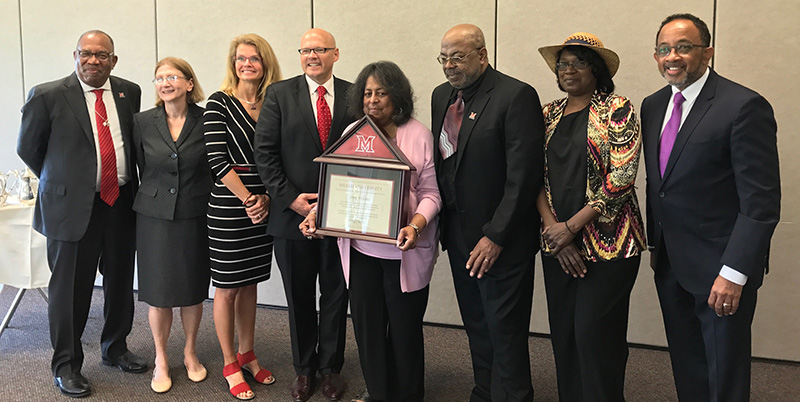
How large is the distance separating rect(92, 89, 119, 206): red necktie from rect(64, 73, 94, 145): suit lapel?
5 cm

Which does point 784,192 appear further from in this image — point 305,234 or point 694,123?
point 305,234

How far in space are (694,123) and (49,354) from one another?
374cm

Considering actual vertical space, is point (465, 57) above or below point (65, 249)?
above

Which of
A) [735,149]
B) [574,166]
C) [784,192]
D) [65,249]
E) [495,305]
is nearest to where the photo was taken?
[735,149]

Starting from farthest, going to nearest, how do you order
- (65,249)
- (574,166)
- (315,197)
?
(65,249), (315,197), (574,166)

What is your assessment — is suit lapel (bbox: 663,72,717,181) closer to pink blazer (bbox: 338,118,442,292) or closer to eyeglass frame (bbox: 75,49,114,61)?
pink blazer (bbox: 338,118,442,292)

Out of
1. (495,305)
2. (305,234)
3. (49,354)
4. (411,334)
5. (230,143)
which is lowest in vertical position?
(49,354)

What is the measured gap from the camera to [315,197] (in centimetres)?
291

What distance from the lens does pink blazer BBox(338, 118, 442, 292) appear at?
105 inches

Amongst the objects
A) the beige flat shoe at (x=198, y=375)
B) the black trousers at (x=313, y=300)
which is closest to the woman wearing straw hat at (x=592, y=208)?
the black trousers at (x=313, y=300)

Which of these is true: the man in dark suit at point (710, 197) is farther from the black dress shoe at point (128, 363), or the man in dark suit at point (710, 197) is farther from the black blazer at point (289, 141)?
the black dress shoe at point (128, 363)

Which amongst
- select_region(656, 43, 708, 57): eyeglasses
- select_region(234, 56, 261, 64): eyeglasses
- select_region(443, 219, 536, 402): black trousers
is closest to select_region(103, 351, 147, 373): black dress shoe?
select_region(234, 56, 261, 64): eyeglasses

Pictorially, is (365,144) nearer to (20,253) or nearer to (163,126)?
(163,126)

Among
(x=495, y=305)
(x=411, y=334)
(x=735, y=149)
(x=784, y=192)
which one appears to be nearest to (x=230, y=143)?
(x=411, y=334)
